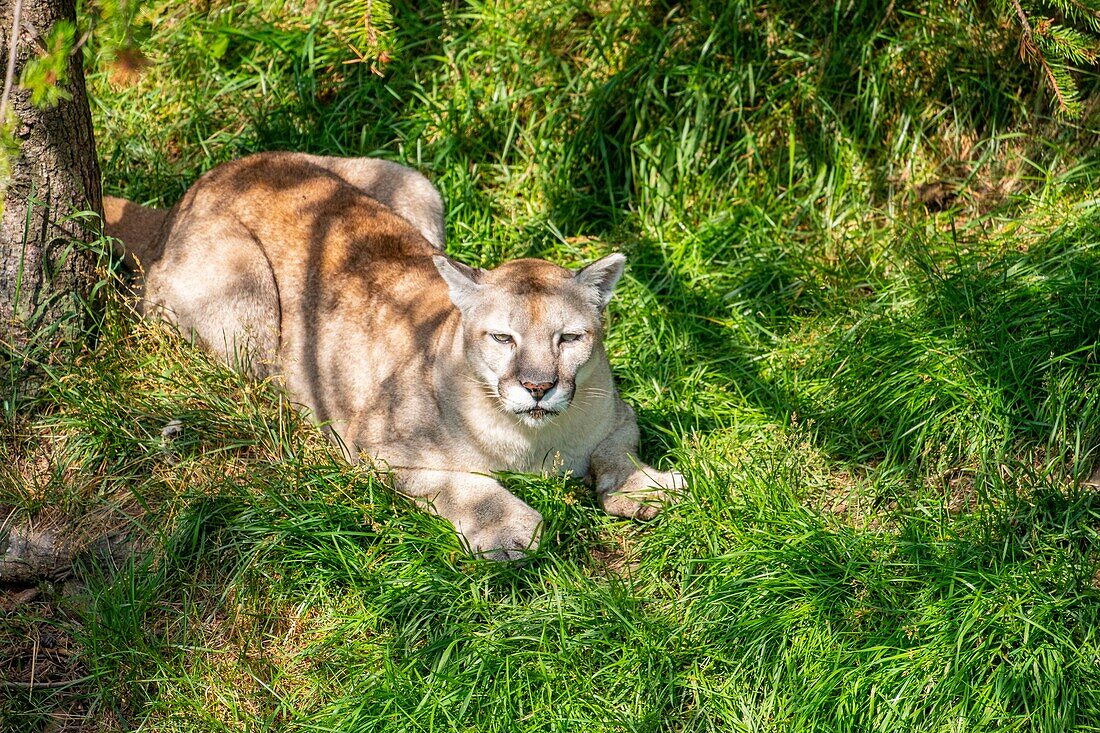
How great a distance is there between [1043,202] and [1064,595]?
9.45ft

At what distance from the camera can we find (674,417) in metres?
6.14

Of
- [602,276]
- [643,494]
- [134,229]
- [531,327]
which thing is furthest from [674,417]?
[134,229]

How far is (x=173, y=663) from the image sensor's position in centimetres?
490

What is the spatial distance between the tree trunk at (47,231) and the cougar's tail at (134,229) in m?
0.47

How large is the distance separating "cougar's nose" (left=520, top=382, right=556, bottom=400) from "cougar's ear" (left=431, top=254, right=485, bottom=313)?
1.91 ft

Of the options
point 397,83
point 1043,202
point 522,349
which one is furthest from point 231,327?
point 1043,202

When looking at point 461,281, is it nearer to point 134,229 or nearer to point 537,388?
point 537,388

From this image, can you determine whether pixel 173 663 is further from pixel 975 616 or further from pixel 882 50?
pixel 882 50

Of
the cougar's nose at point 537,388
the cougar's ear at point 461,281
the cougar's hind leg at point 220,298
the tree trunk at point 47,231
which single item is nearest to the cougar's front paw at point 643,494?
the cougar's nose at point 537,388

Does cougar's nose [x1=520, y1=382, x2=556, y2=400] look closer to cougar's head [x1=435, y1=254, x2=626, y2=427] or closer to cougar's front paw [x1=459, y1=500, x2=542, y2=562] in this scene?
cougar's head [x1=435, y1=254, x2=626, y2=427]

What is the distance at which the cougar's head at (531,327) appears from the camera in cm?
515

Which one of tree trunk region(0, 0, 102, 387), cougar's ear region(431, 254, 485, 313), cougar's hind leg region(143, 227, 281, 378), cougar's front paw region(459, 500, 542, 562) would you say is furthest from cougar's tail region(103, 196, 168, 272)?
cougar's front paw region(459, 500, 542, 562)

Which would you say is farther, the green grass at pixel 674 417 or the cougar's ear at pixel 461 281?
the cougar's ear at pixel 461 281

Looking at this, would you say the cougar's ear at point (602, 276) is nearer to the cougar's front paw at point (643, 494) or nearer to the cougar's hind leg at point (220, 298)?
the cougar's front paw at point (643, 494)
